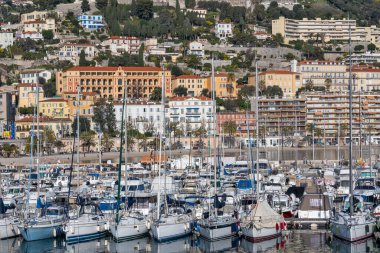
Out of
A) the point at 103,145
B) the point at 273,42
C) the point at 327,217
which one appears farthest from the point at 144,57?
the point at 327,217

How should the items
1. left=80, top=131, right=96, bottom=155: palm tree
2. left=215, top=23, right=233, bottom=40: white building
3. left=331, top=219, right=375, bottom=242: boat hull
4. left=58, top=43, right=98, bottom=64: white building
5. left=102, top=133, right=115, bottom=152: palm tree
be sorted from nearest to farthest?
left=331, top=219, right=375, bottom=242: boat hull, left=80, top=131, right=96, bottom=155: palm tree, left=102, top=133, right=115, bottom=152: palm tree, left=58, top=43, right=98, bottom=64: white building, left=215, top=23, right=233, bottom=40: white building

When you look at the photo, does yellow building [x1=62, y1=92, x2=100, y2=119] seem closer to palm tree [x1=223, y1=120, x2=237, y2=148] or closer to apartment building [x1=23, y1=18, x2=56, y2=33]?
palm tree [x1=223, y1=120, x2=237, y2=148]

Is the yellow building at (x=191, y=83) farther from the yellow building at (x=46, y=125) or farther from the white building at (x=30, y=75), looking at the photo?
the yellow building at (x=46, y=125)

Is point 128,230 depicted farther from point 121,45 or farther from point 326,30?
point 326,30

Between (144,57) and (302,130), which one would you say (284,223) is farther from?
(144,57)

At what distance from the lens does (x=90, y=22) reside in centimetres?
13700

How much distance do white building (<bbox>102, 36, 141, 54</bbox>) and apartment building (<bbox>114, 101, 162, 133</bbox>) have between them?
89.1ft

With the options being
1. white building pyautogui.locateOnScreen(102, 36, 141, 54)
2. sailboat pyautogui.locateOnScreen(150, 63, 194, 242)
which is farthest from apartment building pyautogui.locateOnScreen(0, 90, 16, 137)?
sailboat pyautogui.locateOnScreen(150, 63, 194, 242)

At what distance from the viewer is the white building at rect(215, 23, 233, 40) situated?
138375mm

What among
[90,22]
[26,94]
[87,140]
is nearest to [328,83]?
[90,22]

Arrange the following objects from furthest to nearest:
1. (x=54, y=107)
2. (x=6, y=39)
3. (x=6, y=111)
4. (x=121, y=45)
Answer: (x=6, y=39) → (x=121, y=45) → (x=6, y=111) → (x=54, y=107)

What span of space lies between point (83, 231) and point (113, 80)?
77.7 m

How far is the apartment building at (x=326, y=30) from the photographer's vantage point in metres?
148

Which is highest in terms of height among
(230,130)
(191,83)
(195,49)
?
(195,49)
